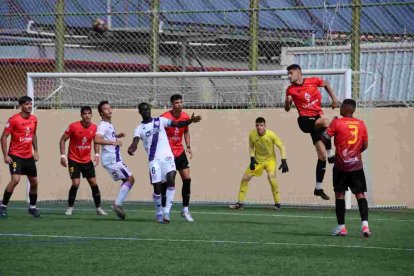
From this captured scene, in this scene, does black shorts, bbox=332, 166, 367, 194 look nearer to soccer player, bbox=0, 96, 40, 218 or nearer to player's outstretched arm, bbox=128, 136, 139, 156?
player's outstretched arm, bbox=128, 136, 139, 156

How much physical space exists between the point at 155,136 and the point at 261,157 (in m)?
5.28

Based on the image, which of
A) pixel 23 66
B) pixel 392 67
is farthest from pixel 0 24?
pixel 392 67

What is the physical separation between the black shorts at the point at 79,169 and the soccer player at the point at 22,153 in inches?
37.9

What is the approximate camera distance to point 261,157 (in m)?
21.9

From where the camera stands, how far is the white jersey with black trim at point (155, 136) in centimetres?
1694

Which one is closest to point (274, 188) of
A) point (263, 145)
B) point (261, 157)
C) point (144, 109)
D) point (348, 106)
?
point (261, 157)

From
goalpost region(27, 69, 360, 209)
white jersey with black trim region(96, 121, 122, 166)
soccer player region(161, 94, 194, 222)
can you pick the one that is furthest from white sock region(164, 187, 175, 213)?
goalpost region(27, 69, 360, 209)

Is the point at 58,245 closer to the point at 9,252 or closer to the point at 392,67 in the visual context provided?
the point at 9,252

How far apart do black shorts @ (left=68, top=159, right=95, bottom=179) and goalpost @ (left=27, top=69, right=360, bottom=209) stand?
11.6ft

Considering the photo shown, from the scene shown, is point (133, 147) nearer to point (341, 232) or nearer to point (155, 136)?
point (155, 136)

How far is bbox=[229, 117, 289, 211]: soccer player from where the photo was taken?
844 inches

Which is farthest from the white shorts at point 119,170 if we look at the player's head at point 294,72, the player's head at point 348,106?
the player's head at point 348,106

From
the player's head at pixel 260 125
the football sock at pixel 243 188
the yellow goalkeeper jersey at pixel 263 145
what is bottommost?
the football sock at pixel 243 188

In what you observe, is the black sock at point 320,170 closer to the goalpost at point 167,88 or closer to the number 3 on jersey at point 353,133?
the number 3 on jersey at point 353,133
